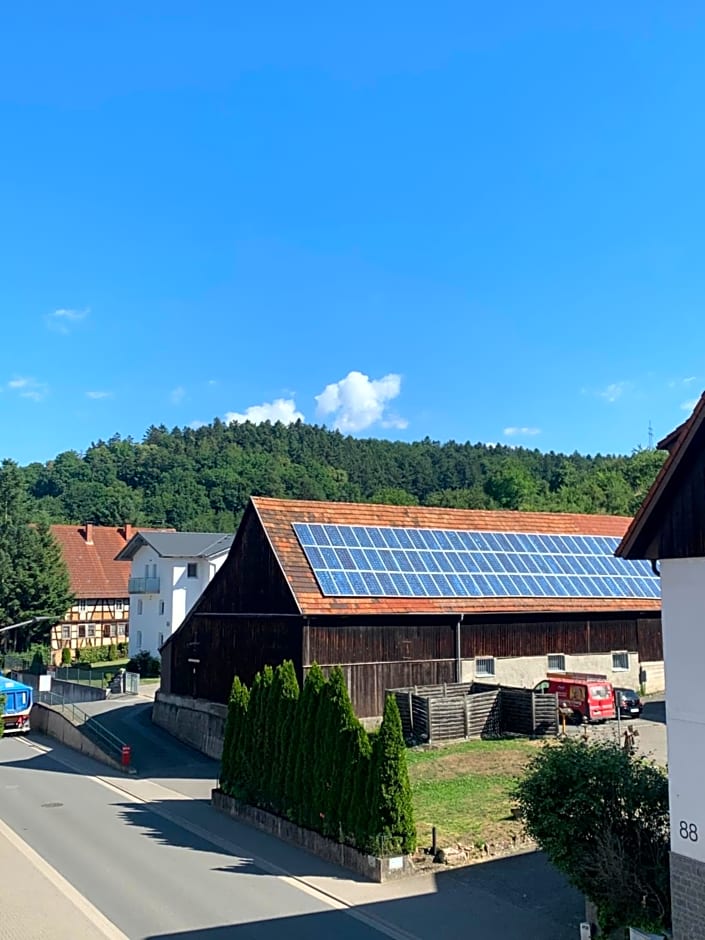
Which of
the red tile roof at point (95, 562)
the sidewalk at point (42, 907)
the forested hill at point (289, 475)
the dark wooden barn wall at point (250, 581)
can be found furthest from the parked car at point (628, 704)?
the forested hill at point (289, 475)

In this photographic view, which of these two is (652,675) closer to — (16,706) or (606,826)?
(606,826)

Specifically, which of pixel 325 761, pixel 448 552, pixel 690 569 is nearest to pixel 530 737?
pixel 448 552

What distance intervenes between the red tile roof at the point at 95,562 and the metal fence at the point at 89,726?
30.1 metres

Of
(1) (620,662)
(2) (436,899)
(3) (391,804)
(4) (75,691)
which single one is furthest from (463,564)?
(4) (75,691)

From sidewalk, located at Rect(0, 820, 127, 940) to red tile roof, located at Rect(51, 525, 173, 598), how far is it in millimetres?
54204

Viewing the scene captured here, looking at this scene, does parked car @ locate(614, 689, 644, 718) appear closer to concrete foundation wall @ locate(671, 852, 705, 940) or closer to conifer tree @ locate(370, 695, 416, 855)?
conifer tree @ locate(370, 695, 416, 855)

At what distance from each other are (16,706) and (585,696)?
25.1 metres

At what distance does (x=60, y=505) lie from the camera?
126m

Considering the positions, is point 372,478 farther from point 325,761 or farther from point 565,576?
point 325,761

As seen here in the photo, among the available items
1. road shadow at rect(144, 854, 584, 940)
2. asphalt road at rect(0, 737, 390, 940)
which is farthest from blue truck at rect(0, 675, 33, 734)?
road shadow at rect(144, 854, 584, 940)

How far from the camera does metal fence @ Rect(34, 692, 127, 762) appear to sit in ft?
100

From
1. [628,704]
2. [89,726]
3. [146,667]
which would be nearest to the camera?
[628,704]

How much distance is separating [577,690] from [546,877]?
13.9m

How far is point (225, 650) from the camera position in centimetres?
3106
